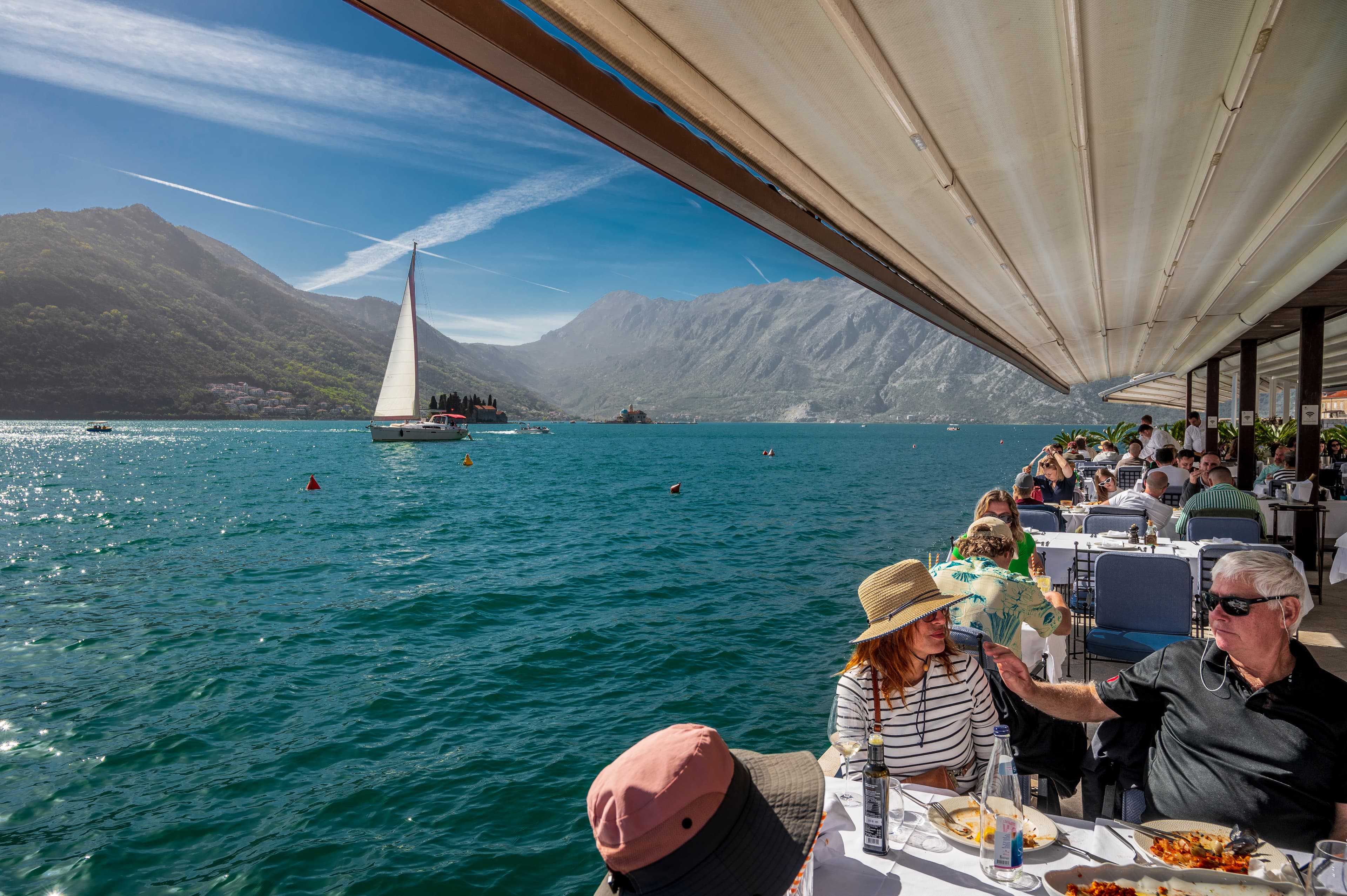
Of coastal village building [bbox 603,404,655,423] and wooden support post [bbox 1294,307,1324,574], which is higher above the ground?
coastal village building [bbox 603,404,655,423]

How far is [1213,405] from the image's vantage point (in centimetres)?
1467

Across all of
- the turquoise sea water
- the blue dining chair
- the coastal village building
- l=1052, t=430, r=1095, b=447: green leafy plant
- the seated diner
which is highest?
the coastal village building

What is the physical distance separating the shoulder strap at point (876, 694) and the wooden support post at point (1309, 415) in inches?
331

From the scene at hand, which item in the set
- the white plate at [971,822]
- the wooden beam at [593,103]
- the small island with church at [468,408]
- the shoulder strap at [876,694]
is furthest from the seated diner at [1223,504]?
the small island with church at [468,408]

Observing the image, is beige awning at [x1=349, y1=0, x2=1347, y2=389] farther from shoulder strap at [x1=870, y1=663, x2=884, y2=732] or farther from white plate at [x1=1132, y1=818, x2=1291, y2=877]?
white plate at [x1=1132, y1=818, x2=1291, y2=877]

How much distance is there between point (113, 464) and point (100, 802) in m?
53.5

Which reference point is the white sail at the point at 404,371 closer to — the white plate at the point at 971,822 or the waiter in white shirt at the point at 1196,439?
the waiter in white shirt at the point at 1196,439

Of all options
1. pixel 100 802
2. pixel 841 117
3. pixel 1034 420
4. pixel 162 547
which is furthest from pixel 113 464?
pixel 1034 420

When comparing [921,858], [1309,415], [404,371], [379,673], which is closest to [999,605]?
[921,858]

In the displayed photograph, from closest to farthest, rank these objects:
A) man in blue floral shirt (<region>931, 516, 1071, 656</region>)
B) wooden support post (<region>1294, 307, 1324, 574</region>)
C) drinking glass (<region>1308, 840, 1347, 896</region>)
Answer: drinking glass (<region>1308, 840, 1347, 896</region>)
man in blue floral shirt (<region>931, 516, 1071, 656</region>)
wooden support post (<region>1294, 307, 1324, 574</region>)

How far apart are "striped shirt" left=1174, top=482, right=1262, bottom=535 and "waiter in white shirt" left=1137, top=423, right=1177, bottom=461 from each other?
7662 mm

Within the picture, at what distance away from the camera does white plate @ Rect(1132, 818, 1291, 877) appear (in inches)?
67.5

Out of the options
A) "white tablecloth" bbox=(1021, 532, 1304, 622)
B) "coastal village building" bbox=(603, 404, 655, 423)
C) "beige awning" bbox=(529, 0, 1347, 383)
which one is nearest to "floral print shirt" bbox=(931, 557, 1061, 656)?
"beige awning" bbox=(529, 0, 1347, 383)

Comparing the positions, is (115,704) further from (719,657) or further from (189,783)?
(719,657)
